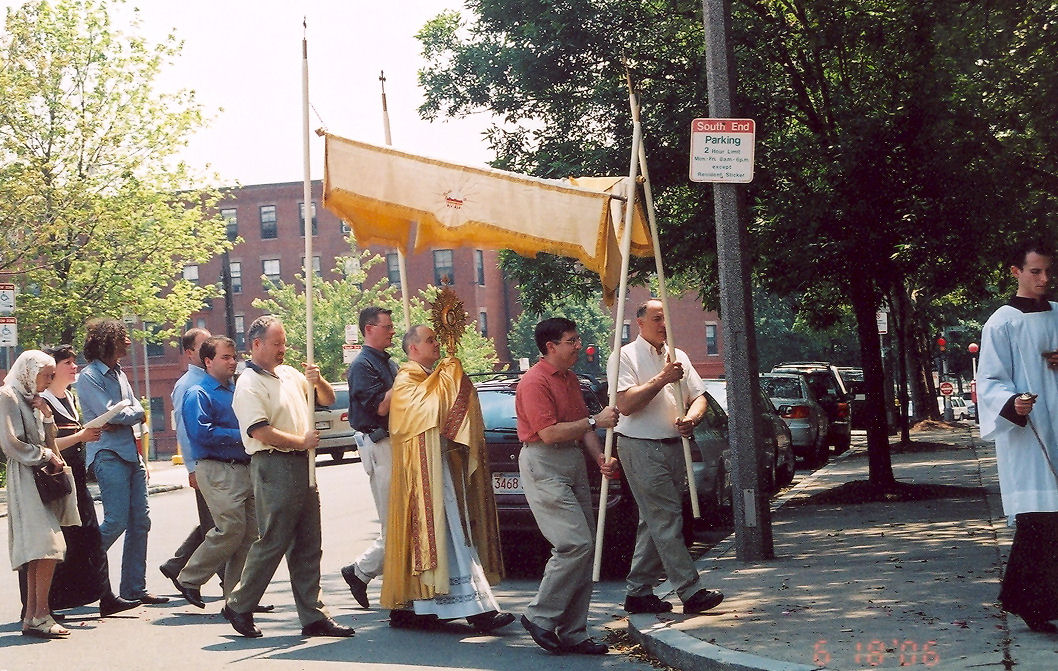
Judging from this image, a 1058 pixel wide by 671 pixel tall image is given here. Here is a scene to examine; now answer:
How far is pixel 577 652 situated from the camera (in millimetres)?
7707

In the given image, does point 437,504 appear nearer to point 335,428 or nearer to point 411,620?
point 411,620

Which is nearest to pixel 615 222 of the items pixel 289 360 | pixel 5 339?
pixel 5 339

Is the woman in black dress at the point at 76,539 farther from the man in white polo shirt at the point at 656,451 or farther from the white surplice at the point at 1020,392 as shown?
the white surplice at the point at 1020,392

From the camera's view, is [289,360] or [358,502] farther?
[289,360]

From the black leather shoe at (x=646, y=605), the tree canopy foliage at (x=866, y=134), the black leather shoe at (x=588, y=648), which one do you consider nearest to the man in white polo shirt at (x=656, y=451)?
the black leather shoe at (x=646, y=605)

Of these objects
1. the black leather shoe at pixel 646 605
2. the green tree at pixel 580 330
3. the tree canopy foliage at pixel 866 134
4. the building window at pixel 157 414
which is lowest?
the black leather shoe at pixel 646 605

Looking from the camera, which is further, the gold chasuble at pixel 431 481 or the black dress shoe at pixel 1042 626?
the gold chasuble at pixel 431 481

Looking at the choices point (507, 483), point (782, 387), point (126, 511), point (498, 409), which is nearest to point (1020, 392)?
point (507, 483)

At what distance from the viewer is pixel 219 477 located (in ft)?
31.2

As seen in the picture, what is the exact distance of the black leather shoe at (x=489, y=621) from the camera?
847 cm

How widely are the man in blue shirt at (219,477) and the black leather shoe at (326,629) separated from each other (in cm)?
119

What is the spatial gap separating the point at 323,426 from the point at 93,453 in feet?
67.1

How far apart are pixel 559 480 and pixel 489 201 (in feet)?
6.11

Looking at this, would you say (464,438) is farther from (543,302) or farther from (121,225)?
(121,225)
